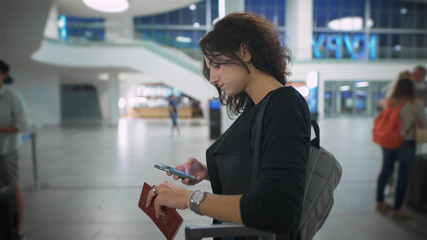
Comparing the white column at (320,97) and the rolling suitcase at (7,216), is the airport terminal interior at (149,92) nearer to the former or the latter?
the white column at (320,97)

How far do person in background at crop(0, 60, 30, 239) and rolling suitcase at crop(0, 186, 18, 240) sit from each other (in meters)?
0.23

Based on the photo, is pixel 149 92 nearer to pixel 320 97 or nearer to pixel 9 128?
pixel 320 97

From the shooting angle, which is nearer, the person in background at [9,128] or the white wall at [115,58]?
the person in background at [9,128]

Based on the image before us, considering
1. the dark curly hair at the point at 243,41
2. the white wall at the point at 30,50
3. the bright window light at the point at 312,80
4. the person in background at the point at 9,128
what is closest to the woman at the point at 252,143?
the dark curly hair at the point at 243,41

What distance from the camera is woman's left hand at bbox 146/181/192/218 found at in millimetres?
871

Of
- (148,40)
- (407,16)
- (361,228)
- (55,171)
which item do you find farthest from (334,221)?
(407,16)

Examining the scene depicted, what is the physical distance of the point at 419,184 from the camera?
327cm

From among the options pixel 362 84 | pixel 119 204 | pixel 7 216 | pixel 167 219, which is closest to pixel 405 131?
pixel 167 219

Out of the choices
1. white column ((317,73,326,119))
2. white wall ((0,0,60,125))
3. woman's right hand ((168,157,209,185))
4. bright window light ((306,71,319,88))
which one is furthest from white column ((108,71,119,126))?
woman's right hand ((168,157,209,185))

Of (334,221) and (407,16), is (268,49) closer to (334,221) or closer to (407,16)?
(334,221)

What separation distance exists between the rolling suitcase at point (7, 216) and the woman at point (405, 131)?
3946 mm

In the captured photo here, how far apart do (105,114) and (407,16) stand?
26.0m

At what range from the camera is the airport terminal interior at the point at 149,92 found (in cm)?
234

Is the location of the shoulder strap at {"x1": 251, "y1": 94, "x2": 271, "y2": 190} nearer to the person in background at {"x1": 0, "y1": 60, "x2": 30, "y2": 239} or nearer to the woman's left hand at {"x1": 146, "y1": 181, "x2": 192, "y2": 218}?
the woman's left hand at {"x1": 146, "y1": 181, "x2": 192, "y2": 218}
